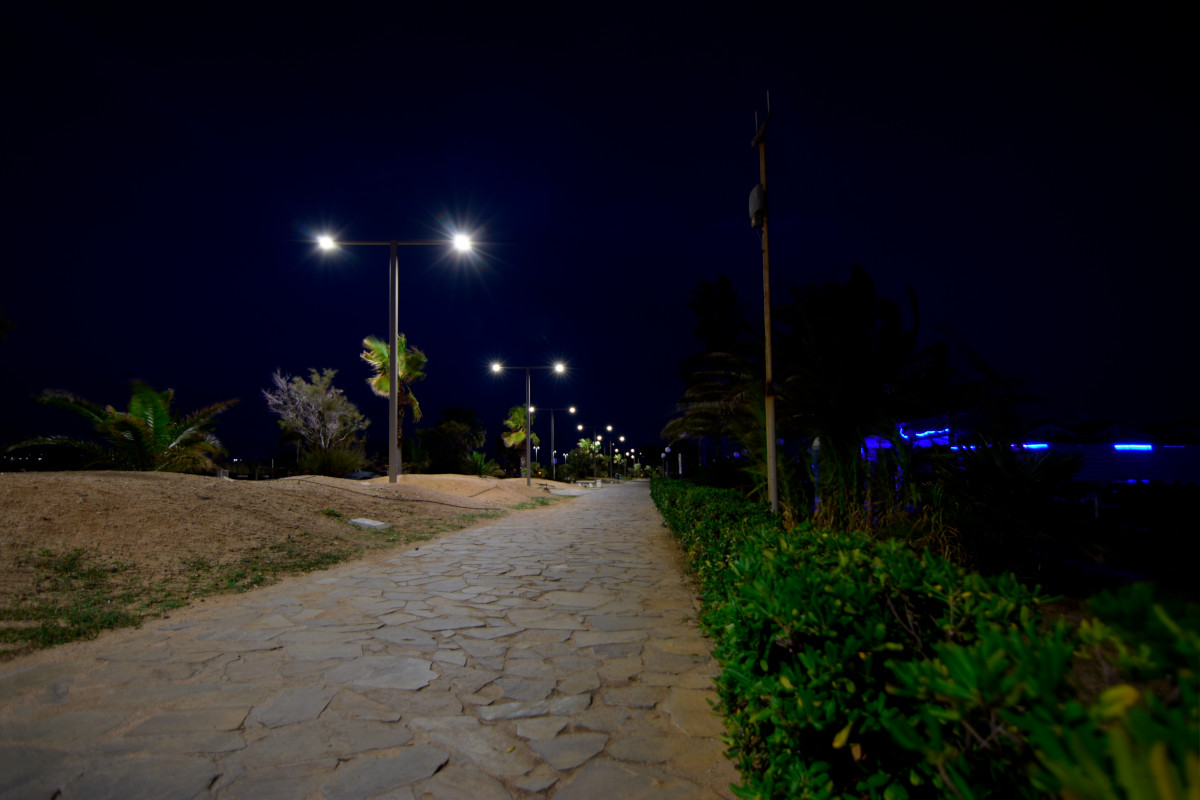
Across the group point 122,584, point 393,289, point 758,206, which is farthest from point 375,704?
point 393,289

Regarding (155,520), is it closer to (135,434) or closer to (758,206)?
(135,434)

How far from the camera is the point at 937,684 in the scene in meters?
1.18

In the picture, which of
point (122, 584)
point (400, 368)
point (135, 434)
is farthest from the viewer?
point (400, 368)

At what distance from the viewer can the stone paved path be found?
257cm

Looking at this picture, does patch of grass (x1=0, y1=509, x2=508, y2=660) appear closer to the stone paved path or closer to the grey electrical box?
the stone paved path

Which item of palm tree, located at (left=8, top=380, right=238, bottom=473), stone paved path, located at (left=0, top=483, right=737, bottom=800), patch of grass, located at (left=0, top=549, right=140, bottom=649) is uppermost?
palm tree, located at (left=8, top=380, right=238, bottom=473)

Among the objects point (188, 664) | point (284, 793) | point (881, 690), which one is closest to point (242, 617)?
point (188, 664)

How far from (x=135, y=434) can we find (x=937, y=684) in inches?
644

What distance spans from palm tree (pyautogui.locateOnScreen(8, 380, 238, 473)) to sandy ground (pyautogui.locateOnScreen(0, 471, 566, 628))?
9.41 feet

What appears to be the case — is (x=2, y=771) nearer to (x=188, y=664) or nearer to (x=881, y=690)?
(x=188, y=664)

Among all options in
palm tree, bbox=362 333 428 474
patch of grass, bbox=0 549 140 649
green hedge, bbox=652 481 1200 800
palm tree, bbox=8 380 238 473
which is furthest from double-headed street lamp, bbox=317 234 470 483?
green hedge, bbox=652 481 1200 800

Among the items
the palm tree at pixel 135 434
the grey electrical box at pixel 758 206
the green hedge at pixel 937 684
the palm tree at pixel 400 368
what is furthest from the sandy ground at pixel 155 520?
the palm tree at pixel 400 368

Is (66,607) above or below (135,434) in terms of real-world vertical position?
below

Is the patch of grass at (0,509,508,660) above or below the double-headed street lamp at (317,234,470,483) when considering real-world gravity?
below
